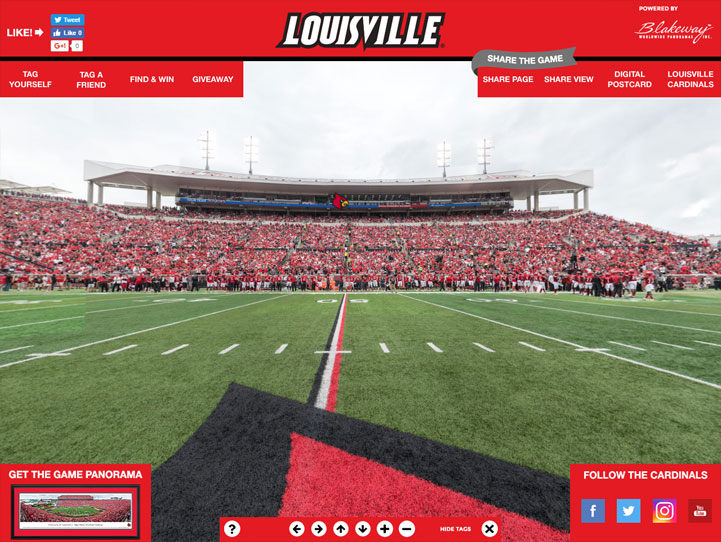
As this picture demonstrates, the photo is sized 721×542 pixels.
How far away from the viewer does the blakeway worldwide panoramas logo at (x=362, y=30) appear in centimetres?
300

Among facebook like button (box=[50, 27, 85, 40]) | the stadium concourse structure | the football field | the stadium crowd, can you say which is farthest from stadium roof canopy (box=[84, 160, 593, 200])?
facebook like button (box=[50, 27, 85, 40])

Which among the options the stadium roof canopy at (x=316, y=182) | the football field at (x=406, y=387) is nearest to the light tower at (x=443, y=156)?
the stadium roof canopy at (x=316, y=182)

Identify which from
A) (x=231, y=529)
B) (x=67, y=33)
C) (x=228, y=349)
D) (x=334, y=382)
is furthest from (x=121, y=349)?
(x=231, y=529)

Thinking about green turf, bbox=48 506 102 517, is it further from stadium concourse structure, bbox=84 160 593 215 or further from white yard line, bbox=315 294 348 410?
stadium concourse structure, bbox=84 160 593 215

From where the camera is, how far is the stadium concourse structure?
4538 cm

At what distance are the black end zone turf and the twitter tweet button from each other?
27 centimetres

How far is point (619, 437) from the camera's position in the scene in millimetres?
2512

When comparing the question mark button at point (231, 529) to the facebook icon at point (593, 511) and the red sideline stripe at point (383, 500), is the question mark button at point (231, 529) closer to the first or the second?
the red sideline stripe at point (383, 500)

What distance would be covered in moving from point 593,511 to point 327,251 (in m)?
39.2

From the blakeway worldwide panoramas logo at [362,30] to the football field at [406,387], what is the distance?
3.83 m

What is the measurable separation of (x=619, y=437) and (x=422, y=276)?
27.4 meters

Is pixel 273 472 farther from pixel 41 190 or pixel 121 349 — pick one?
pixel 41 190

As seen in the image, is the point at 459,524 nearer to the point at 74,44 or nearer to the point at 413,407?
the point at 413,407

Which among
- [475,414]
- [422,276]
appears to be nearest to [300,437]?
[475,414]
